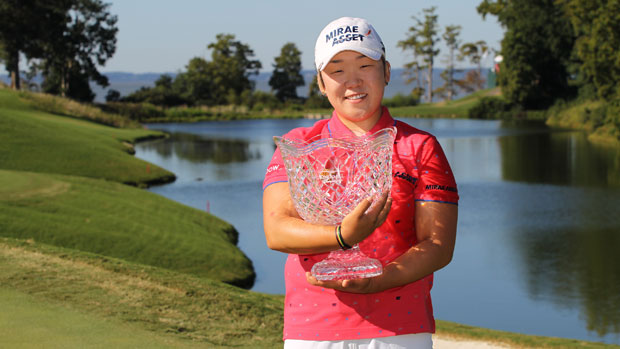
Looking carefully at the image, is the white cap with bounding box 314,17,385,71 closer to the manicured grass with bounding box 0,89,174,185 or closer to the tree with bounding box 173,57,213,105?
the manicured grass with bounding box 0,89,174,185

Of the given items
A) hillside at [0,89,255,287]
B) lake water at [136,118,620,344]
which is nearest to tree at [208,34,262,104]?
lake water at [136,118,620,344]

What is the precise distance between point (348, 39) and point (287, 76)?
9913 centimetres

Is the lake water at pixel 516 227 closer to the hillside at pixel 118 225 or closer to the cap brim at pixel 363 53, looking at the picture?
the hillside at pixel 118 225

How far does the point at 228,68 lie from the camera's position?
9438 cm

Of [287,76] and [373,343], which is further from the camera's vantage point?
[287,76]

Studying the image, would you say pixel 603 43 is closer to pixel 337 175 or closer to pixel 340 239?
pixel 337 175

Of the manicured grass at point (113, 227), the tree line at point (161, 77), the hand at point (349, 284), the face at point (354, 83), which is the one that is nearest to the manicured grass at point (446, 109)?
the tree line at point (161, 77)

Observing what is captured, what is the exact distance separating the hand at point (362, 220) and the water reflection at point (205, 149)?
37.8 m

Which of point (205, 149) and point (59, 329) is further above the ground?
point (59, 329)

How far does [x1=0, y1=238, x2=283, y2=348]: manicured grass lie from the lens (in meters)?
7.29

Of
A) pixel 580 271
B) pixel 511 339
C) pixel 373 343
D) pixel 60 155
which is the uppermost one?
pixel 373 343

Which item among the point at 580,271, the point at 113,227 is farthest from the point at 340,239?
the point at 580,271

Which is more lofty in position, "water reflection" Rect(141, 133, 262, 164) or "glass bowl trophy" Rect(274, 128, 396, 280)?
"glass bowl trophy" Rect(274, 128, 396, 280)

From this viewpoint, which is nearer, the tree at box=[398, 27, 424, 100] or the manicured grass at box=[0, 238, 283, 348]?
the manicured grass at box=[0, 238, 283, 348]
